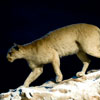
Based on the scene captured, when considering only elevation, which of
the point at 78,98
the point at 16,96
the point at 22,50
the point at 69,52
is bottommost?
the point at 78,98

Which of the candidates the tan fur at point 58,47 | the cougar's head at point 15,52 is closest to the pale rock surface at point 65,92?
the tan fur at point 58,47

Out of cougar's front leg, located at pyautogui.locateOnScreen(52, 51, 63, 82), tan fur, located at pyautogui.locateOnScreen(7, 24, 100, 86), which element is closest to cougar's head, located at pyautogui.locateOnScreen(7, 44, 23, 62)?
tan fur, located at pyautogui.locateOnScreen(7, 24, 100, 86)

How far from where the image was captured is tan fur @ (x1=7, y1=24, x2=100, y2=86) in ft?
13.9

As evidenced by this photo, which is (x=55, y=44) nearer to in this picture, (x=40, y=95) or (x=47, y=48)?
(x=47, y=48)

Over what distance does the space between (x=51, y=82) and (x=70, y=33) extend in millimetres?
953

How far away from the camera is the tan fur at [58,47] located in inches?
167

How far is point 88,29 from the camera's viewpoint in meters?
4.36

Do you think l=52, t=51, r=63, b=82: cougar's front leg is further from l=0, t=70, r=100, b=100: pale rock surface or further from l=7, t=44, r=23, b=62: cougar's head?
l=7, t=44, r=23, b=62: cougar's head

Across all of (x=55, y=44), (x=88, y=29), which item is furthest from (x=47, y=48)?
(x=88, y=29)

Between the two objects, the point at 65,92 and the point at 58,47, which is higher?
the point at 58,47

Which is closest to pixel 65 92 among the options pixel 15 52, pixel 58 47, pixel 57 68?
pixel 57 68

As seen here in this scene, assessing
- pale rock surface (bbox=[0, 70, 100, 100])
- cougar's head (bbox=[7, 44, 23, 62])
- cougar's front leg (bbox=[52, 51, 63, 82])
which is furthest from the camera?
cougar's head (bbox=[7, 44, 23, 62])

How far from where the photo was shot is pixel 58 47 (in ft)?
14.3

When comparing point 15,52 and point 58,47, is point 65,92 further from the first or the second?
point 15,52
